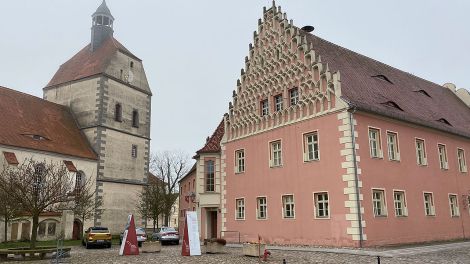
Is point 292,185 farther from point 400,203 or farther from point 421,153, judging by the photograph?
point 421,153

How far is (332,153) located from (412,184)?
5.66 meters

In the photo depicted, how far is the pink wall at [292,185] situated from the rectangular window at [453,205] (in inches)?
388

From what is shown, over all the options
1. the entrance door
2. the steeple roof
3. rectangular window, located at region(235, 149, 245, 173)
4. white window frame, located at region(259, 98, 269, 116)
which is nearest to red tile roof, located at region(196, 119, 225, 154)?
rectangular window, located at region(235, 149, 245, 173)

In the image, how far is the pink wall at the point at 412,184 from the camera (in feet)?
71.2

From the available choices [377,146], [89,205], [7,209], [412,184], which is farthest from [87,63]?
[412,184]

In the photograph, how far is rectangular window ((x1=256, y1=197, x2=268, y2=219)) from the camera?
84.5ft

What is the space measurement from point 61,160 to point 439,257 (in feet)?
102

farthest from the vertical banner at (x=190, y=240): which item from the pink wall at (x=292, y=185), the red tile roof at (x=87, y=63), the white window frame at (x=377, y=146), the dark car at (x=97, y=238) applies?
the red tile roof at (x=87, y=63)

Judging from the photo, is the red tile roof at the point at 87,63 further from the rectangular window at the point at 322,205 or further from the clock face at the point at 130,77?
the rectangular window at the point at 322,205

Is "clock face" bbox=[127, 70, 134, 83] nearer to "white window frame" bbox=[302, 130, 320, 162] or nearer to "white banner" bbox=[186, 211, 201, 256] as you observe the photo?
"white window frame" bbox=[302, 130, 320, 162]

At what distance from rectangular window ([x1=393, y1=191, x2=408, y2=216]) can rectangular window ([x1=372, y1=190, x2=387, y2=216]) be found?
107cm

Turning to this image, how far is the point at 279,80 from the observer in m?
25.8

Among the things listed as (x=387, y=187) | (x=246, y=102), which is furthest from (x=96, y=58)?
(x=387, y=187)

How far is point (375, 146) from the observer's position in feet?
75.8
